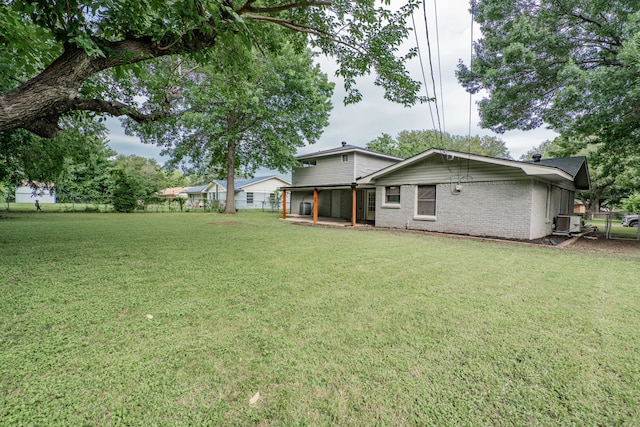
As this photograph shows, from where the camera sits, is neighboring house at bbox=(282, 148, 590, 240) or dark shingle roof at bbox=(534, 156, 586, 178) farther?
dark shingle roof at bbox=(534, 156, 586, 178)

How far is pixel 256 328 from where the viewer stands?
268 centimetres

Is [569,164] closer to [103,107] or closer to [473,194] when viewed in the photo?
[473,194]

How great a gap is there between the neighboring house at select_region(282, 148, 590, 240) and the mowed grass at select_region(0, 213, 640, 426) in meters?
4.65

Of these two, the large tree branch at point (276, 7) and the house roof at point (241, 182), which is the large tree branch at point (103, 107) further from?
the house roof at point (241, 182)

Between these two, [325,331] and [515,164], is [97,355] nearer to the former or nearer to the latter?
[325,331]

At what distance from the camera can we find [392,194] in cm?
1238

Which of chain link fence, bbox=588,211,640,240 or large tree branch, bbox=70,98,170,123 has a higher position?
large tree branch, bbox=70,98,170,123

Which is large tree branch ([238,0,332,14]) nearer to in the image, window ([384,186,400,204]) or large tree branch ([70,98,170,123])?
large tree branch ([70,98,170,123])

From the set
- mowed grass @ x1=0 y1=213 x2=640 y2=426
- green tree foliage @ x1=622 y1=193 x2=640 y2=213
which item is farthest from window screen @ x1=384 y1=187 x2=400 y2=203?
green tree foliage @ x1=622 y1=193 x2=640 y2=213

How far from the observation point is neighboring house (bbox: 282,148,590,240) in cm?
882

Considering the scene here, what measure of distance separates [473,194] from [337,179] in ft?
26.8

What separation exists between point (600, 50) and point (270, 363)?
48.8ft

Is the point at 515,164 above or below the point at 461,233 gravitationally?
above

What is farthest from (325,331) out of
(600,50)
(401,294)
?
(600,50)
